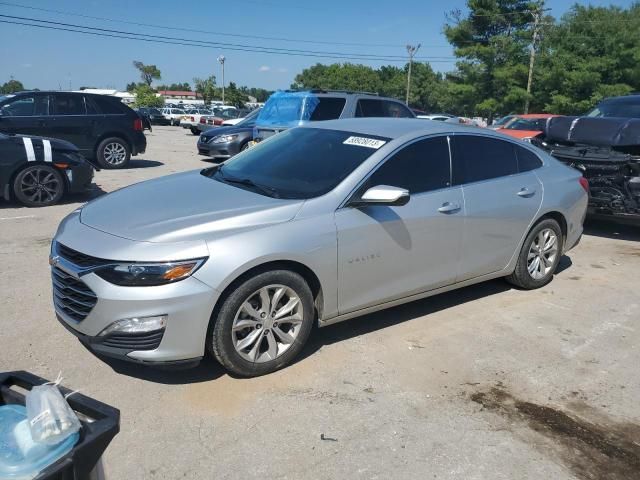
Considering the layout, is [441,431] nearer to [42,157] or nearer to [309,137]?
[309,137]

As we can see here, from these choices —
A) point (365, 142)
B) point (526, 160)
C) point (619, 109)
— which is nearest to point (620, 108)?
point (619, 109)

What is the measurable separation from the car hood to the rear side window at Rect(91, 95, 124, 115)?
8.74 m

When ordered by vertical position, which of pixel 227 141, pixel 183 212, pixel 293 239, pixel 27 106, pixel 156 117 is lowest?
pixel 156 117

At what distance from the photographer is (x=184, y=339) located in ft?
10.4

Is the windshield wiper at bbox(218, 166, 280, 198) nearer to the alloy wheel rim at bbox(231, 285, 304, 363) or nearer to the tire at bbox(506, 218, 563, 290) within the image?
the alloy wheel rim at bbox(231, 285, 304, 363)

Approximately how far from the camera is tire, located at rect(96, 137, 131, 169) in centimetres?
1214

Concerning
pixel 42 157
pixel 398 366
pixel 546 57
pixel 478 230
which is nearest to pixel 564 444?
pixel 398 366

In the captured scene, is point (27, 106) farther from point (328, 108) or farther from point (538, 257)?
point (538, 257)

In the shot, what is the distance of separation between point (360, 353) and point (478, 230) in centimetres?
149

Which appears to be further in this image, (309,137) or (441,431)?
(309,137)

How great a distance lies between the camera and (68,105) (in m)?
11.7

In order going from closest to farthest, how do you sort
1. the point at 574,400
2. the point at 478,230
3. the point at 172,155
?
the point at 574,400
the point at 478,230
the point at 172,155

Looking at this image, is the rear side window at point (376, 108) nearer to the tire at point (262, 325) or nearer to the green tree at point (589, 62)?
the tire at point (262, 325)

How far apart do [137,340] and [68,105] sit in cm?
1016
